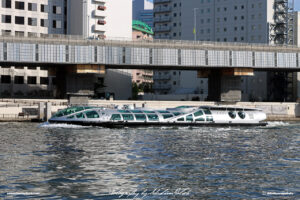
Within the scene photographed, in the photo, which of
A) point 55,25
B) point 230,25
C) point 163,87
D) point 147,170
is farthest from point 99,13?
point 147,170

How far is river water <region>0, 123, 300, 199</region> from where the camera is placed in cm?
2312

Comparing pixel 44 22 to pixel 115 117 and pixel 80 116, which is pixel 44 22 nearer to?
pixel 80 116

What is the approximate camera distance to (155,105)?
4122 inches

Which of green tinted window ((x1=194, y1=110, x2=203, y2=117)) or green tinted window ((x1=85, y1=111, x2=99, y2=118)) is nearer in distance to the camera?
green tinted window ((x1=85, y1=111, x2=99, y2=118))

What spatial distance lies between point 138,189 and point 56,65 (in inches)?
3447

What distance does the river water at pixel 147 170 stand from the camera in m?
23.1

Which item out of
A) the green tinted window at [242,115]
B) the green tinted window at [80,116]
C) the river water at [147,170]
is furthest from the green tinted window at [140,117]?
the river water at [147,170]

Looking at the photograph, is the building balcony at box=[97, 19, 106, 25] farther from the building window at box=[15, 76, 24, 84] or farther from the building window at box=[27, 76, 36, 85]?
the building window at box=[15, 76, 24, 84]

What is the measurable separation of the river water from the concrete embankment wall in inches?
1894

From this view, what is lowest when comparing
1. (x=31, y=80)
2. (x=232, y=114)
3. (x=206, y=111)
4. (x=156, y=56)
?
(x=232, y=114)

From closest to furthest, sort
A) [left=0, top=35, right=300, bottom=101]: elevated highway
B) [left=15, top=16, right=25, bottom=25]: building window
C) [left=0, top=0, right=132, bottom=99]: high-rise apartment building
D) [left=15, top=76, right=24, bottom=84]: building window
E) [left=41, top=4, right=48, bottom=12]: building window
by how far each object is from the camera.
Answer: [left=0, top=35, right=300, bottom=101]: elevated highway
[left=0, top=0, right=132, bottom=99]: high-rise apartment building
[left=15, top=76, right=24, bottom=84]: building window
[left=15, top=16, right=25, bottom=25]: building window
[left=41, top=4, right=48, bottom=12]: building window

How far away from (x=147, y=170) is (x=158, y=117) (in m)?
42.4

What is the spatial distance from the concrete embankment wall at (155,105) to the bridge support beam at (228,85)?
2.21m

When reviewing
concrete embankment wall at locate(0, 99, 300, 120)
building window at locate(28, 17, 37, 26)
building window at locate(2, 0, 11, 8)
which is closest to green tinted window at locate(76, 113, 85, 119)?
concrete embankment wall at locate(0, 99, 300, 120)
